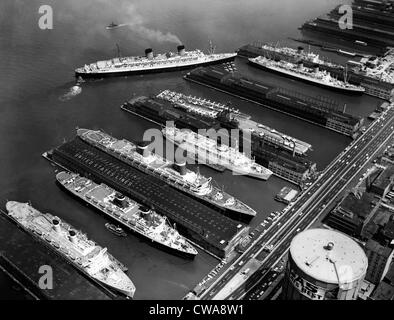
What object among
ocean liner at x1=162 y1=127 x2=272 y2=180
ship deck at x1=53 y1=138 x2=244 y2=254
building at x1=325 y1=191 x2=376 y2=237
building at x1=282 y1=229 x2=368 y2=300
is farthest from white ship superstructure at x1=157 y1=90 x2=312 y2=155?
building at x1=282 y1=229 x2=368 y2=300

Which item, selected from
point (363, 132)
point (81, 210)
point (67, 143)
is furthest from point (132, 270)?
point (363, 132)

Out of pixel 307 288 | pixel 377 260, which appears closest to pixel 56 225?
pixel 307 288

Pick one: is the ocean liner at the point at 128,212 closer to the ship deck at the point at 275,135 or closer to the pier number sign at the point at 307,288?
the pier number sign at the point at 307,288

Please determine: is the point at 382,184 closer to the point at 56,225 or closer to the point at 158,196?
the point at 158,196

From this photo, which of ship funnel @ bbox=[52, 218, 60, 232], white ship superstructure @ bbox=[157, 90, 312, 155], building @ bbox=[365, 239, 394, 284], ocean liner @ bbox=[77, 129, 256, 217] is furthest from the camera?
white ship superstructure @ bbox=[157, 90, 312, 155]

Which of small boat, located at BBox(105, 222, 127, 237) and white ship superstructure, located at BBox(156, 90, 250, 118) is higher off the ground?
white ship superstructure, located at BBox(156, 90, 250, 118)

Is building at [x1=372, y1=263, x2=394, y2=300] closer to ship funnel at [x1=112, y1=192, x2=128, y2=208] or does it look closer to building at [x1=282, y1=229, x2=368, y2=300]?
building at [x1=282, y1=229, x2=368, y2=300]

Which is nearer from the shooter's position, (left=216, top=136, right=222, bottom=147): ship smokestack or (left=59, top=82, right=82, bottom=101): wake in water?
(left=216, top=136, right=222, bottom=147): ship smokestack

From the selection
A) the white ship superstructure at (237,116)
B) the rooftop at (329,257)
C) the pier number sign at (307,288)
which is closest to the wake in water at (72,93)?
the white ship superstructure at (237,116)
